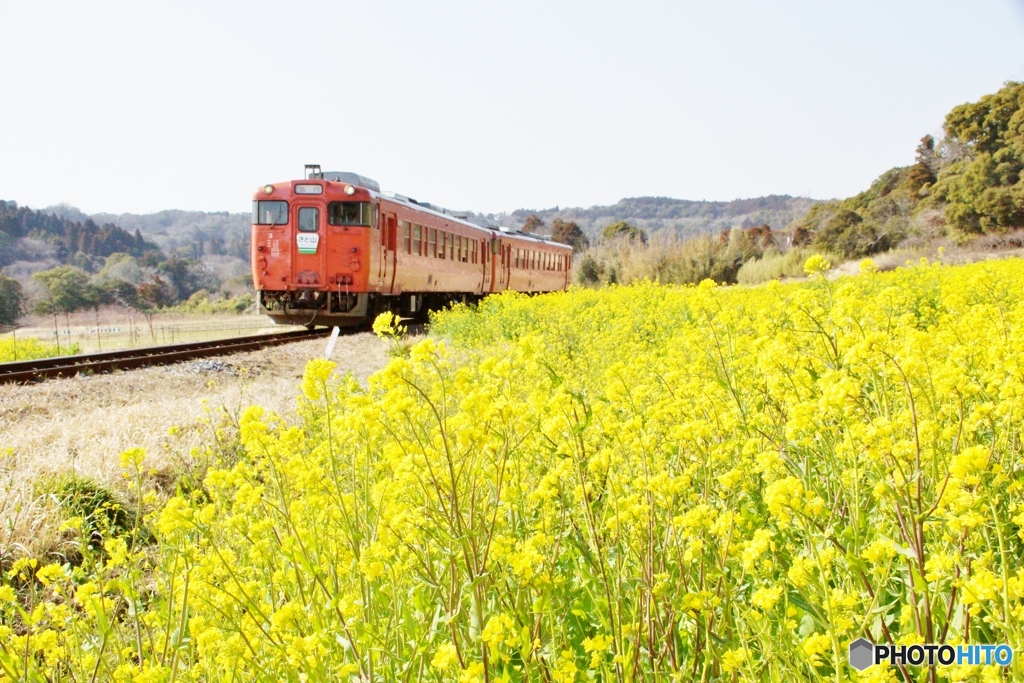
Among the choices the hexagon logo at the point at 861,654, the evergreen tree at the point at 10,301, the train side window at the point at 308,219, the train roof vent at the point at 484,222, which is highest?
the train roof vent at the point at 484,222

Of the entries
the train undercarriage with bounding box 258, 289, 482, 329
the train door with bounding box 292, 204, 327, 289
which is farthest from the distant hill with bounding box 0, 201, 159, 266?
the train door with bounding box 292, 204, 327, 289

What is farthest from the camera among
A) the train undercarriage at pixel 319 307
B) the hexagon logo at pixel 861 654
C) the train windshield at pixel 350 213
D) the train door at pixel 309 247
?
the train undercarriage at pixel 319 307

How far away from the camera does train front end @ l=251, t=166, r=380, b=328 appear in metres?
14.0

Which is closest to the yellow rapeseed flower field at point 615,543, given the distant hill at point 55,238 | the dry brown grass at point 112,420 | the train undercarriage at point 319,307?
the dry brown grass at point 112,420

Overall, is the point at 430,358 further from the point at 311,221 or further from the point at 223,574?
the point at 311,221

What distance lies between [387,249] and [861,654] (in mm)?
13951

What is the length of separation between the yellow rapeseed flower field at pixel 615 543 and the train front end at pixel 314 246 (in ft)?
37.5

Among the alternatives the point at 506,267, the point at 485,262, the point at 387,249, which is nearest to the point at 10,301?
the point at 506,267

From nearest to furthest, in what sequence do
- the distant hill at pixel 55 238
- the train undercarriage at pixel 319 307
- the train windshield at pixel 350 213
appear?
1. the train windshield at pixel 350 213
2. the train undercarriage at pixel 319 307
3. the distant hill at pixel 55 238

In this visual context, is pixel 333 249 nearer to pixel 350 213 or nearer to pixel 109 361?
pixel 350 213

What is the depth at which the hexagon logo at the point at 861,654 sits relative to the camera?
1.46 meters

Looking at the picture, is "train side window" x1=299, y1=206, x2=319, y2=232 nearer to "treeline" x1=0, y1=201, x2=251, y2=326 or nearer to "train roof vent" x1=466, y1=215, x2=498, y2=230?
"train roof vent" x1=466, y1=215, x2=498, y2=230

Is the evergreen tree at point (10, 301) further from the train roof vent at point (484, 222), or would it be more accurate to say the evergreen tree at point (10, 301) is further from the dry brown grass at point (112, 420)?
the dry brown grass at point (112, 420)

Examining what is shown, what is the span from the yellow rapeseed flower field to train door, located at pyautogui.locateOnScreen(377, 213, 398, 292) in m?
11.9
